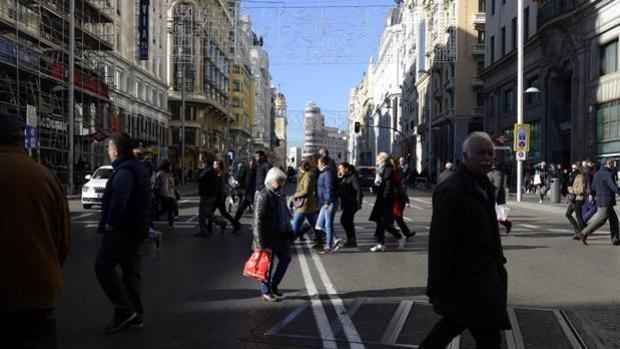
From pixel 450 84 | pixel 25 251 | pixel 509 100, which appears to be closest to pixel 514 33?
pixel 509 100

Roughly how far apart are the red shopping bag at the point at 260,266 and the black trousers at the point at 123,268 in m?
1.35

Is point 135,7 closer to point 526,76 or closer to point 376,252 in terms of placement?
point 526,76

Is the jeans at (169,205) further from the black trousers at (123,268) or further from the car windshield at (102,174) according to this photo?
the black trousers at (123,268)

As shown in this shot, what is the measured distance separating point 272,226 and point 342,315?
1268mm

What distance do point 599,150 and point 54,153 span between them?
2640 centimetres

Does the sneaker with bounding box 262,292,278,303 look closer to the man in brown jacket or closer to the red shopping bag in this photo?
the red shopping bag

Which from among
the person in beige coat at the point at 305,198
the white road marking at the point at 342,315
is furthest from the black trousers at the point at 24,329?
the person in beige coat at the point at 305,198

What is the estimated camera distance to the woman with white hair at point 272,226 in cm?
709

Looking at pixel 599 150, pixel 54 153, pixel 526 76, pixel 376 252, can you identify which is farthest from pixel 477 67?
pixel 376 252

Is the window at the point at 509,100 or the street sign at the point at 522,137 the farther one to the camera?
the window at the point at 509,100

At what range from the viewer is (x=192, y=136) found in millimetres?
71562

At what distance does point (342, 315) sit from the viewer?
6543 millimetres

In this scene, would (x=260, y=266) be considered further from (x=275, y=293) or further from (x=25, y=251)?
(x=25, y=251)

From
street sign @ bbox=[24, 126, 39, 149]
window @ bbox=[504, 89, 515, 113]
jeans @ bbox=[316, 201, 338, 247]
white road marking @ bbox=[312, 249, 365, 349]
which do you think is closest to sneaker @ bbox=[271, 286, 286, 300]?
white road marking @ bbox=[312, 249, 365, 349]
